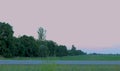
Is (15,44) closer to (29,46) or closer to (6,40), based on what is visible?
(6,40)

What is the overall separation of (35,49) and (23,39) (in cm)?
319

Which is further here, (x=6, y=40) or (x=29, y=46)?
(x=29, y=46)

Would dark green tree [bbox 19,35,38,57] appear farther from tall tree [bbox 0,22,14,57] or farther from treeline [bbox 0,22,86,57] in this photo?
tall tree [bbox 0,22,14,57]

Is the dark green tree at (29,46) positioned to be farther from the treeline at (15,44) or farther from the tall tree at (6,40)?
the tall tree at (6,40)

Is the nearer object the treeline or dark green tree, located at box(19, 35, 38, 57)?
the treeline

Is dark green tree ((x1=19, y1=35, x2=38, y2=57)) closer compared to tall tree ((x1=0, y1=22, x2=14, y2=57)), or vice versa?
tall tree ((x1=0, y1=22, x2=14, y2=57))

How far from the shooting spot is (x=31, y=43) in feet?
214

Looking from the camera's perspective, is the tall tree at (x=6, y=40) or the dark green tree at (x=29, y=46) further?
the dark green tree at (x=29, y=46)

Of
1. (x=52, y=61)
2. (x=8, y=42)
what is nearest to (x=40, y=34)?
(x=8, y=42)

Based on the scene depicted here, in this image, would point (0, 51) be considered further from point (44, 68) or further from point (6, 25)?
point (44, 68)

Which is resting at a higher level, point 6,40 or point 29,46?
point 6,40

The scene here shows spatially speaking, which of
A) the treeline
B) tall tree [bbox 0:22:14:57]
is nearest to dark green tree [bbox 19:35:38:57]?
the treeline

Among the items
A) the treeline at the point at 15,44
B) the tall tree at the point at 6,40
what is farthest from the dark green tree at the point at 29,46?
the tall tree at the point at 6,40

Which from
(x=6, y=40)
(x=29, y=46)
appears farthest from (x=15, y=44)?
(x=29, y=46)
